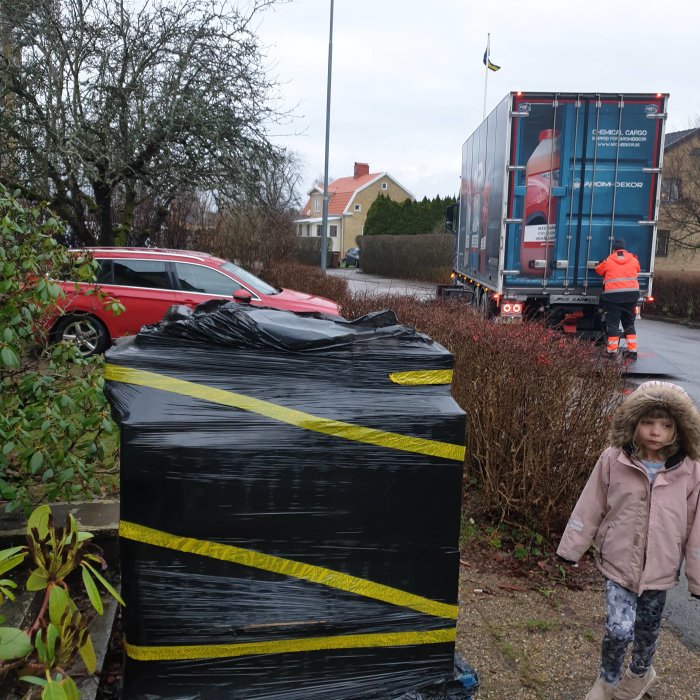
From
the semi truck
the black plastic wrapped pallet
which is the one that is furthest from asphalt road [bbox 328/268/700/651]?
the black plastic wrapped pallet

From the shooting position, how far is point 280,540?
7.30 feet

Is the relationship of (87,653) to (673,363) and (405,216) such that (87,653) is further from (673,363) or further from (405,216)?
(405,216)

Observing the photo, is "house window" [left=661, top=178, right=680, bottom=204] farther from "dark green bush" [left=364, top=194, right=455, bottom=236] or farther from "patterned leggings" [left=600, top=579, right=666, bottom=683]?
"patterned leggings" [left=600, top=579, right=666, bottom=683]

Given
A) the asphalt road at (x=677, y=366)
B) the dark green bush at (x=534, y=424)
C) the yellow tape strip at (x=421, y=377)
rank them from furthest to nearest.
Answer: the dark green bush at (x=534, y=424), the asphalt road at (x=677, y=366), the yellow tape strip at (x=421, y=377)

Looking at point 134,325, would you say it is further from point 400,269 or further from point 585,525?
point 400,269

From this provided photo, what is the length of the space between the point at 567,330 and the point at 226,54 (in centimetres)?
642

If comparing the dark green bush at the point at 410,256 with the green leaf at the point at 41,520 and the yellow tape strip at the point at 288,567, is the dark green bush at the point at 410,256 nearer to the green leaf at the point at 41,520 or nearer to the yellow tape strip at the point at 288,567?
the yellow tape strip at the point at 288,567

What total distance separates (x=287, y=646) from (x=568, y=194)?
8225mm

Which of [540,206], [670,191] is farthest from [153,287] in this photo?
[670,191]

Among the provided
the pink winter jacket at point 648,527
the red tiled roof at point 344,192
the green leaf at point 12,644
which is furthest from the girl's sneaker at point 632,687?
the red tiled roof at point 344,192

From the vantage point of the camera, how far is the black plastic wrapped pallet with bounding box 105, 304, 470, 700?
2.16m

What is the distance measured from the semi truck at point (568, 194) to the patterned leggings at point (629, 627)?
6536mm

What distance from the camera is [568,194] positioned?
9320mm

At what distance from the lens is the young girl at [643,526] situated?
2.69 meters
